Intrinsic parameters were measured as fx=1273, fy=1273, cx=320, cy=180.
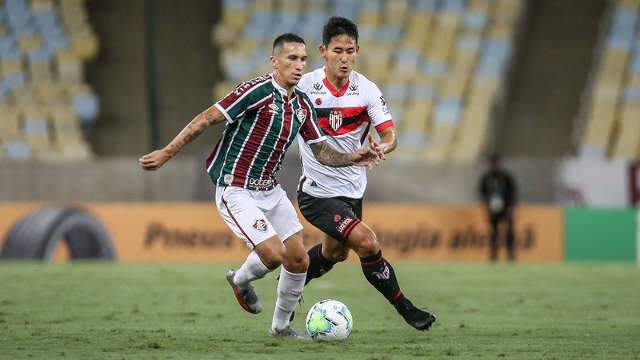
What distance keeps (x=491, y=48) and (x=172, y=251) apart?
921 cm

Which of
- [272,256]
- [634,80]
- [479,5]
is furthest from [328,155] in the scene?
[479,5]

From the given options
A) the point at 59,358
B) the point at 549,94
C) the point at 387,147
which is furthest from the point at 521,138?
the point at 59,358

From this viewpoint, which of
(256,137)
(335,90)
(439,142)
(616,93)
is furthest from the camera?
(616,93)

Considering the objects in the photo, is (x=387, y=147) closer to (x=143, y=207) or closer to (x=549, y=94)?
(x=143, y=207)

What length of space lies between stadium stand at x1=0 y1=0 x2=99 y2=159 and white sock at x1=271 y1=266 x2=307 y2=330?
15940 millimetres

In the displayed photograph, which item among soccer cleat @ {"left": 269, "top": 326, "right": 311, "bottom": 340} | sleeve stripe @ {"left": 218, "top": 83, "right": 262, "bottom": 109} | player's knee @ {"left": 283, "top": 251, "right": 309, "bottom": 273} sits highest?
sleeve stripe @ {"left": 218, "top": 83, "right": 262, "bottom": 109}

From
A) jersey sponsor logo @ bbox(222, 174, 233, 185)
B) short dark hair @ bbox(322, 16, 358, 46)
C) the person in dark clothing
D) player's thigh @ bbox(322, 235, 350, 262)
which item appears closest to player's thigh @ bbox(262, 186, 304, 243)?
jersey sponsor logo @ bbox(222, 174, 233, 185)

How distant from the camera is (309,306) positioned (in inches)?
480

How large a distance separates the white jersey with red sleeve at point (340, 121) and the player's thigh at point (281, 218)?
693 millimetres

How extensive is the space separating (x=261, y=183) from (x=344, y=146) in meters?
1.01

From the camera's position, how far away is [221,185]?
925 cm

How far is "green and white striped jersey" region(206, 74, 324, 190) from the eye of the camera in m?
9.14

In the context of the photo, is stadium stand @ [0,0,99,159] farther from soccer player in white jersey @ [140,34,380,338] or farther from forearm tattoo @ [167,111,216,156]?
forearm tattoo @ [167,111,216,156]

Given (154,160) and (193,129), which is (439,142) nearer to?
(193,129)
